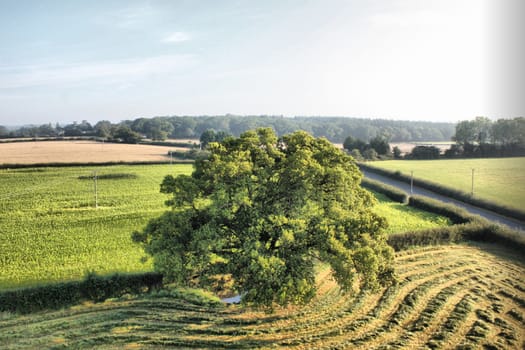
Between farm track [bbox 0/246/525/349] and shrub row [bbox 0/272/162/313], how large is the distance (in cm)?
69

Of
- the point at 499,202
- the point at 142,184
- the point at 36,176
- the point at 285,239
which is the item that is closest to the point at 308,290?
the point at 285,239

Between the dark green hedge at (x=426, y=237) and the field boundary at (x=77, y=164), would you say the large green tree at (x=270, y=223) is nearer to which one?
the dark green hedge at (x=426, y=237)

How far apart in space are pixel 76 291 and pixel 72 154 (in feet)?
156

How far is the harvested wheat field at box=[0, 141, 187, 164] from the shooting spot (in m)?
54.3

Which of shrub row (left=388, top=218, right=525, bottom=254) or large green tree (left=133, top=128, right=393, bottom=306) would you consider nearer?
large green tree (left=133, top=128, right=393, bottom=306)

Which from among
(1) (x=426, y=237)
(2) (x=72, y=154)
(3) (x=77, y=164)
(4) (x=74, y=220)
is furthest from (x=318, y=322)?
(2) (x=72, y=154)

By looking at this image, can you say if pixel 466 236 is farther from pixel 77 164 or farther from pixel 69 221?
pixel 77 164

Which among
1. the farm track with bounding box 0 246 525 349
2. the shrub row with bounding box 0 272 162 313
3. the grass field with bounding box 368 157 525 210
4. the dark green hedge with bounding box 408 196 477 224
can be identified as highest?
the grass field with bounding box 368 157 525 210

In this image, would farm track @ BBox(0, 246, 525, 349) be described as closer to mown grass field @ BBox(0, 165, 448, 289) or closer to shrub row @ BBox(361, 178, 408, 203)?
mown grass field @ BBox(0, 165, 448, 289)

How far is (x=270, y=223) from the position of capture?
16.0m

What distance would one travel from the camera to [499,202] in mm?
36156

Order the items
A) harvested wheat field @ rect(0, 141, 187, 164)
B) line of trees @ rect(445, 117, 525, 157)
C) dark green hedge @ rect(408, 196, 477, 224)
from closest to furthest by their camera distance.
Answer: dark green hedge @ rect(408, 196, 477, 224) < harvested wheat field @ rect(0, 141, 187, 164) < line of trees @ rect(445, 117, 525, 157)

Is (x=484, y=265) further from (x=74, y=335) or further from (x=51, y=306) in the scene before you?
(x=51, y=306)

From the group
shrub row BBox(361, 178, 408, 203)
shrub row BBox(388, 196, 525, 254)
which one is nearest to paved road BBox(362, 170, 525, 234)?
shrub row BBox(388, 196, 525, 254)
